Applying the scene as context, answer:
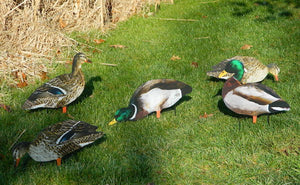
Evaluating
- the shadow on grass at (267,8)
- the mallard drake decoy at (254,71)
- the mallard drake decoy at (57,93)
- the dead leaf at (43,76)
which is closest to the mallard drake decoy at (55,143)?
the mallard drake decoy at (57,93)

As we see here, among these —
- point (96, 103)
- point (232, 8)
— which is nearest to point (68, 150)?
point (96, 103)

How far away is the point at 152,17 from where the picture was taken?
1081 cm

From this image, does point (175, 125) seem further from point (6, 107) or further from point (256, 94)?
point (6, 107)

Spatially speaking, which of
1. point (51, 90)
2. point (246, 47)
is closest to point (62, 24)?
point (51, 90)

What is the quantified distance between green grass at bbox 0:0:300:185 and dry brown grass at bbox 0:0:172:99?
44 centimetres

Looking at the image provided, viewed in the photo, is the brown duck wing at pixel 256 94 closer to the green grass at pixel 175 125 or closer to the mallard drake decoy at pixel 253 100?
the mallard drake decoy at pixel 253 100

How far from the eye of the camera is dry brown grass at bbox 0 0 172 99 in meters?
7.56

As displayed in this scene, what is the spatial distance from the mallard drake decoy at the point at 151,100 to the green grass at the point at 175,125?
0.17 m

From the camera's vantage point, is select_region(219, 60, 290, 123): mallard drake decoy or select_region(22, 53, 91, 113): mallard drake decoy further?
select_region(22, 53, 91, 113): mallard drake decoy

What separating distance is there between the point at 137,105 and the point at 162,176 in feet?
4.61

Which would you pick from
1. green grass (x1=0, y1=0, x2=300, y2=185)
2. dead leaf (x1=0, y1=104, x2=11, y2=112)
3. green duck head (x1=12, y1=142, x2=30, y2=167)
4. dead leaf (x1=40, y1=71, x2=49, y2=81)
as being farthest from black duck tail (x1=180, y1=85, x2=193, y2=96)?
dead leaf (x1=40, y1=71, x2=49, y2=81)

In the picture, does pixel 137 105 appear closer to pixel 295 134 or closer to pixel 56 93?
pixel 56 93

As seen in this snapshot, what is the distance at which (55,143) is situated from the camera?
4.50 m

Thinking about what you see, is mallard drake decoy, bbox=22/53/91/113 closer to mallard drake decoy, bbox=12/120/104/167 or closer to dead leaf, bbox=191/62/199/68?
mallard drake decoy, bbox=12/120/104/167
